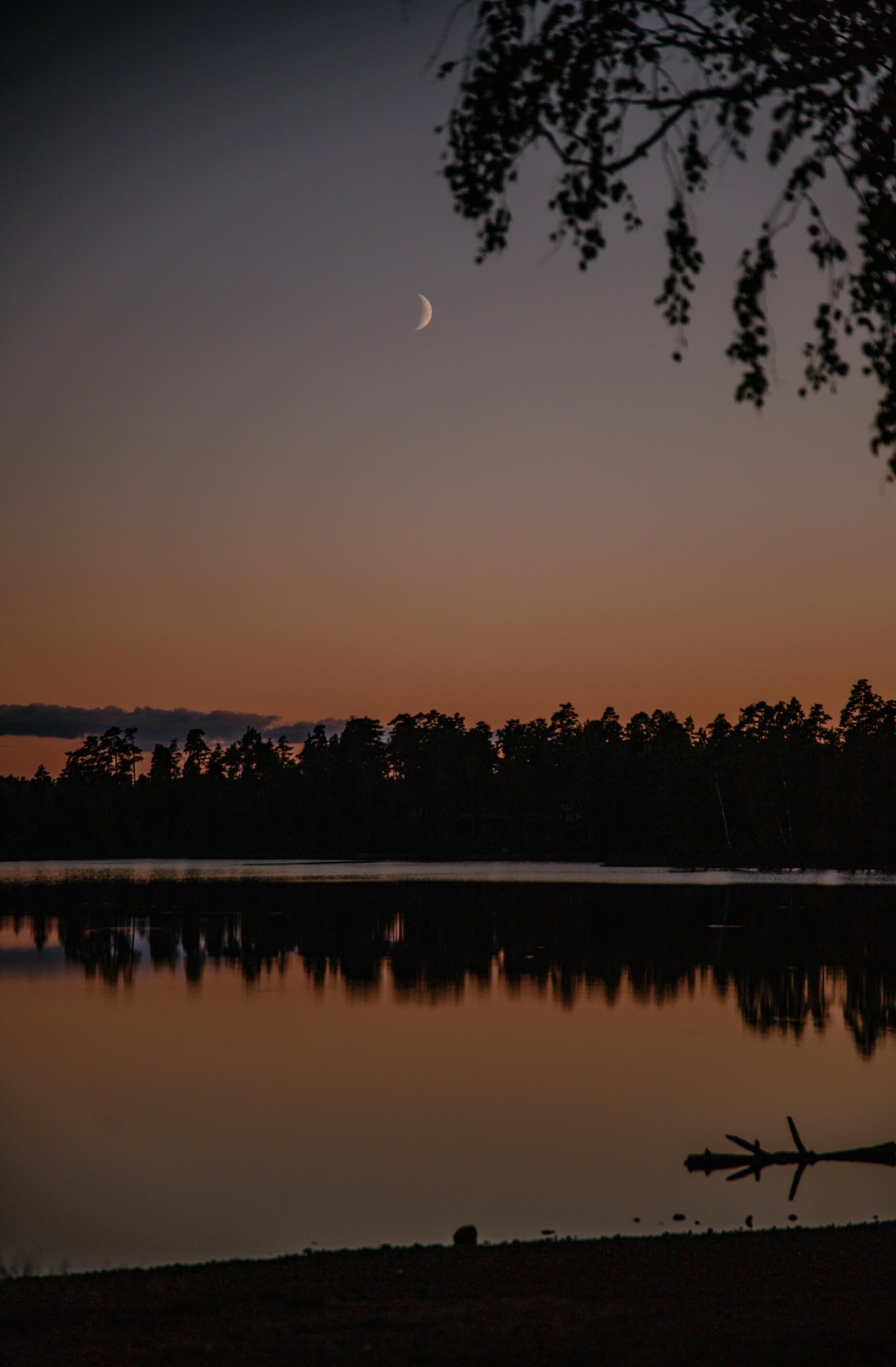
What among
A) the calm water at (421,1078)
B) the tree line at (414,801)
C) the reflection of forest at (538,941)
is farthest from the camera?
the tree line at (414,801)

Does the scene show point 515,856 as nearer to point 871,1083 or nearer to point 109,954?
point 109,954

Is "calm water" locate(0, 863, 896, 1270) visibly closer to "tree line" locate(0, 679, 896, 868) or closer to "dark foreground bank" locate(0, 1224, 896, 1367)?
"dark foreground bank" locate(0, 1224, 896, 1367)

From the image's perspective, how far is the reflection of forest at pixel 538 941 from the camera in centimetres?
3691

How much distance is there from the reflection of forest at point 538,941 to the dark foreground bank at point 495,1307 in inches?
658

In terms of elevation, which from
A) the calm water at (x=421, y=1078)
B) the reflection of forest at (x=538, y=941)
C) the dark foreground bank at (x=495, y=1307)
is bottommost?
the reflection of forest at (x=538, y=941)

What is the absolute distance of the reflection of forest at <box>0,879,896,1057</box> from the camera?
36906mm

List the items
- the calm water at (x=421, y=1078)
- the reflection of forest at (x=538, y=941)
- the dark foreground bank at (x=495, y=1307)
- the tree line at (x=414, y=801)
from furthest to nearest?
the tree line at (x=414, y=801) → the reflection of forest at (x=538, y=941) → the calm water at (x=421, y=1078) → the dark foreground bank at (x=495, y=1307)

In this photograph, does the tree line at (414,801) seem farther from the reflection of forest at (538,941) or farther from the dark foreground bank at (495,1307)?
the dark foreground bank at (495,1307)

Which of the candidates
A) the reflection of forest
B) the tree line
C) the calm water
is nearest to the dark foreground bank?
the calm water

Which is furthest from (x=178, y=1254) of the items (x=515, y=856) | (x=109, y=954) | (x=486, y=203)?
(x=515, y=856)

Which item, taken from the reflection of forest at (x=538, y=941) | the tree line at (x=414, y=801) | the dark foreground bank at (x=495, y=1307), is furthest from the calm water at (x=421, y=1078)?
the tree line at (x=414, y=801)

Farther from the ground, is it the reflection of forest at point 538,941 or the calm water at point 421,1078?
the calm water at point 421,1078

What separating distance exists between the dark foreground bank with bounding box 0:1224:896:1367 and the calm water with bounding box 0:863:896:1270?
2481 millimetres

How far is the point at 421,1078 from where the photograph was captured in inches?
971
